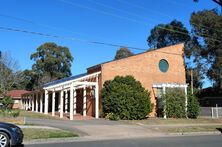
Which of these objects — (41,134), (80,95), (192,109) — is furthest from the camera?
(80,95)

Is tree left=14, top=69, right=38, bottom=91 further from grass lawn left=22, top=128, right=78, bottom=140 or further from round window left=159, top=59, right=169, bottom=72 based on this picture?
grass lawn left=22, top=128, right=78, bottom=140

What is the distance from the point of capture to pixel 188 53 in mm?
57156

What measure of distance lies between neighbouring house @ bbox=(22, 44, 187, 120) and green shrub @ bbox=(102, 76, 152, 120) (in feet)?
4.51

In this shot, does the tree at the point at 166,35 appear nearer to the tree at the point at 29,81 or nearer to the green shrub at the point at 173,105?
the tree at the point at 29,81

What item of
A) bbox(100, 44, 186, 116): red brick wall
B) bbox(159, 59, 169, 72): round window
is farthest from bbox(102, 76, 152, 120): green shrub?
bbox(159, 59, 169, 72): round window

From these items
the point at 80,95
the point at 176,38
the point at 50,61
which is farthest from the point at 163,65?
the point at 50,61

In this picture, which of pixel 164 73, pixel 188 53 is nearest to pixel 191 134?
pixel 164 73

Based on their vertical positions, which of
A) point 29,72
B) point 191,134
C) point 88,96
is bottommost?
point 191,134

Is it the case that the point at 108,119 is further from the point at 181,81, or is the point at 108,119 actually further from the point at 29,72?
the point at 29,72

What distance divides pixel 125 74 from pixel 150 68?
333 centimetres

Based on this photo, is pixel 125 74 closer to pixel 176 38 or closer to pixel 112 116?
pixel 112 116

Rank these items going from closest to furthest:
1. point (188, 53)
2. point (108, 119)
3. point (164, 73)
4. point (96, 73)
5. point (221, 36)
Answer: point (108, 119) < point (96, 73) < point (164, 73) < point (221, 36) < point (188, 53)

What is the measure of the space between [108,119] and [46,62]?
162ft

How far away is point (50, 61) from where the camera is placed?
3105 inches
